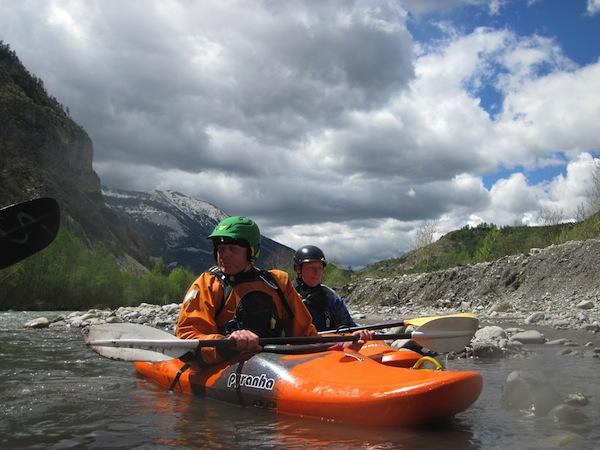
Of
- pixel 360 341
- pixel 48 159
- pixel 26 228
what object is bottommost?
pixel 360 341

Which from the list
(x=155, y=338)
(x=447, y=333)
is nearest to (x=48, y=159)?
(x=155, y=338)

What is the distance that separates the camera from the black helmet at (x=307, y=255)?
709cm

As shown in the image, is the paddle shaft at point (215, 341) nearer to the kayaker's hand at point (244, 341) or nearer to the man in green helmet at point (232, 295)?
the kayaker's hand at point (244, 341)

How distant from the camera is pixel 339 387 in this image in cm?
388

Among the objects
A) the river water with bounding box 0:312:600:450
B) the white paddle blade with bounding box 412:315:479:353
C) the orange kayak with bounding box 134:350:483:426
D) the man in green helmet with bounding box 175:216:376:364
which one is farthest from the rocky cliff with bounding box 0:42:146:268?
the orange kayak with bounding box 134:350:483:426

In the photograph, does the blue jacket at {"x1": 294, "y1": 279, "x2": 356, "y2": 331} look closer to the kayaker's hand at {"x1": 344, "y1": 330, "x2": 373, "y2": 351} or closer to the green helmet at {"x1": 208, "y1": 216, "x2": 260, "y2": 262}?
the kayaker's hand at {"x1": 344, "y1": 330, "x2": 373, "y2": 351}

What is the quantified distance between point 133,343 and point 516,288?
20594mm

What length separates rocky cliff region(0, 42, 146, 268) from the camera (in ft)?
200

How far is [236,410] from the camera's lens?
4.50 meters

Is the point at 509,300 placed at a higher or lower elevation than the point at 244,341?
higher

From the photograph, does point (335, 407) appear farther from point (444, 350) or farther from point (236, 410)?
point (444, 350)

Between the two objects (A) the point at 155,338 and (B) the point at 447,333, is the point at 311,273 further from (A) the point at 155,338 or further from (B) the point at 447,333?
(A) the point at 155,338

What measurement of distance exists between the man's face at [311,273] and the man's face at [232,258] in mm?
1982

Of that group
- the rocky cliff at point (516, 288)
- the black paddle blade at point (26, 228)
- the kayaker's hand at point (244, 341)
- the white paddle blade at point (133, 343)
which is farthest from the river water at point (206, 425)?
the rocky cliff at point (516, 288)
